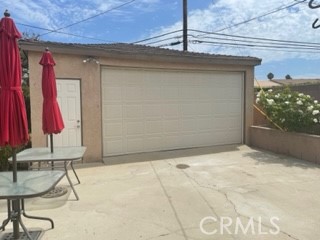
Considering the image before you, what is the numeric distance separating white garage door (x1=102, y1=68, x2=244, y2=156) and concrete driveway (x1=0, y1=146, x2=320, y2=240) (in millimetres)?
1305

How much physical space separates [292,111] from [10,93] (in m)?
7.55

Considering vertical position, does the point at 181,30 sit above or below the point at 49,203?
above

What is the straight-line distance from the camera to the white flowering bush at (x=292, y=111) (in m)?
8.29

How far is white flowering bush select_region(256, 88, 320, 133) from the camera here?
829 cm

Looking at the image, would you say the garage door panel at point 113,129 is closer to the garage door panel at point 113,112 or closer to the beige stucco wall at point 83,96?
the garage door panel at point 113,112

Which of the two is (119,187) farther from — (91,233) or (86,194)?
(91,233)

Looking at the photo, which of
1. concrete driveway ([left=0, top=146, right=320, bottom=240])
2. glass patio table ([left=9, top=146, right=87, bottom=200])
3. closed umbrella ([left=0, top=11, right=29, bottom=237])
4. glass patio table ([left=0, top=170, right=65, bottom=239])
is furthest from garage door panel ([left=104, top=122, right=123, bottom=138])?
closed umbrella ([left=0, top=11, right=29, bottom=237])

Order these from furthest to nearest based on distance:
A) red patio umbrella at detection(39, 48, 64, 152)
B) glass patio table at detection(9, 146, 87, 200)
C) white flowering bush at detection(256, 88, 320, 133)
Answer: white flowering bush at detection(256, 88, 320, 133), red patio umbrella at detection(39, 48, 64, 152), glass patio table at detection(9, 146, 87, 200)

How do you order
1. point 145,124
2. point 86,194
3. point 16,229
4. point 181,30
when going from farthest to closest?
point 181,30
point 145,124
point 86,194
point 16,229

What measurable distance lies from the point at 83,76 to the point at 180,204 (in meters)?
4.65

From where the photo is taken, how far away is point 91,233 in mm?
3922

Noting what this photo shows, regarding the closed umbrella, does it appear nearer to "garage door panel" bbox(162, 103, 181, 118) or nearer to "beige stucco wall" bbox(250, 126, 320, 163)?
"garage door panel" bbox(162, 103, 181, 118)

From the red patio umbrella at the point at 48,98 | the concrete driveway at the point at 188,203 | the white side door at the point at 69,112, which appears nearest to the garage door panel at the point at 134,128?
the concrete driveway at the point at 188,203

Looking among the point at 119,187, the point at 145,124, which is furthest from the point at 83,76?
the point at 119,187
